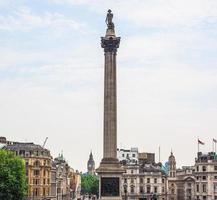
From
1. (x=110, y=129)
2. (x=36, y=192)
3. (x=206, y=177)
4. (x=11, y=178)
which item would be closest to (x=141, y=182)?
(x=206, y=177)

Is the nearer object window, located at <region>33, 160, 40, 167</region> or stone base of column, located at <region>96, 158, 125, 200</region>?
stone base of column, located at <region>96, 158, 125, 200</region>

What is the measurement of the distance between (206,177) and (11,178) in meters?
83.8

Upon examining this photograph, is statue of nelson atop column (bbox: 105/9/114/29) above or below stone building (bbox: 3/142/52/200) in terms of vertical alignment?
above

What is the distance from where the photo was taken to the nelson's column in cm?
10488

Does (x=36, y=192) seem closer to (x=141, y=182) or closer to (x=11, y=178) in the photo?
(x=11, y=178)

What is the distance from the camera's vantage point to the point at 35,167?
509ft

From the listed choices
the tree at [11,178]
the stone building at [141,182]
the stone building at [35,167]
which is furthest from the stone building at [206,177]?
the tree at [11,178]

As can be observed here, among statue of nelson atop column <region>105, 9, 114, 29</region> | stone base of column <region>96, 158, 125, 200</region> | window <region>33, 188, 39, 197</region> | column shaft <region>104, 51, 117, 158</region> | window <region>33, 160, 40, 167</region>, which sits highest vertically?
statue of nelson atop column <region>105, 9, 114, 29</region>

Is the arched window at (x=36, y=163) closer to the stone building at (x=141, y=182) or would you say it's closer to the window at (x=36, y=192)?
the window at (x=36, y=192)

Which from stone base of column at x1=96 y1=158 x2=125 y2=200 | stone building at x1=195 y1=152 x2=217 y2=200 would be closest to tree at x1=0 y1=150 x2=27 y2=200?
stone base of column at x1=96 y1=158 x2=125 y2=200

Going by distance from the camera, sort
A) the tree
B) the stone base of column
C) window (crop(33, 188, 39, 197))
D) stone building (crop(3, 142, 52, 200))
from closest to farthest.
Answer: the stone base of column, the tree, stone building (crop(3, 142, 52, 200)), window (crop(33, 188, 39, 197))

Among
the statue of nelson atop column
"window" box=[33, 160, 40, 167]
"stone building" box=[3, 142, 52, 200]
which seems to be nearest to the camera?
the statue of nelson atop column

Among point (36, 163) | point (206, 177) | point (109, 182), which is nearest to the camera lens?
point (109, 182)

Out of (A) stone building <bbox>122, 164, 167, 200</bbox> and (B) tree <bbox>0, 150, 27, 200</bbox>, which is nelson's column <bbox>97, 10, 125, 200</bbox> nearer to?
(B) tree <bbox>0, 150, 27, 200</bbox>
